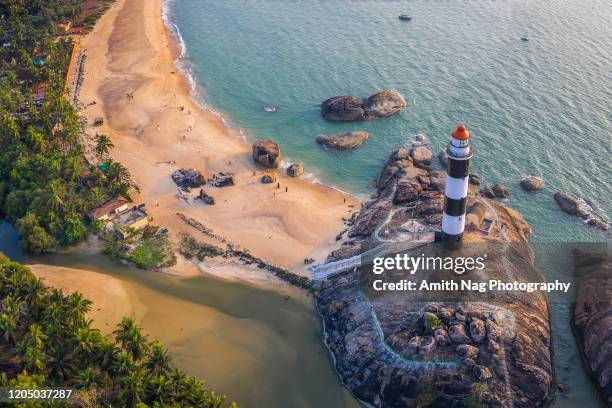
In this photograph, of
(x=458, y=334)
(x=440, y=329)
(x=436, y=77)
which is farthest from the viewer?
(x=436, y=77)

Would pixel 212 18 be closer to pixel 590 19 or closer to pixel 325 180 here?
pixel 325 180

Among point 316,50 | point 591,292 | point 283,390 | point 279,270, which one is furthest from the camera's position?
point 316,50

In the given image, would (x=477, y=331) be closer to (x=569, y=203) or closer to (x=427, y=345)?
(x=427, y=345)

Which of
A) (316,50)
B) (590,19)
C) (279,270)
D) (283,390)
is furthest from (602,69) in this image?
(283,390)

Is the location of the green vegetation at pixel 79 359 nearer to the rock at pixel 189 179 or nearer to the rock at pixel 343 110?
the rock at pixel 189 179

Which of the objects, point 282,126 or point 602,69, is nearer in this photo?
point 282,126

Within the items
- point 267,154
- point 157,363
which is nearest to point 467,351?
point 157,363
